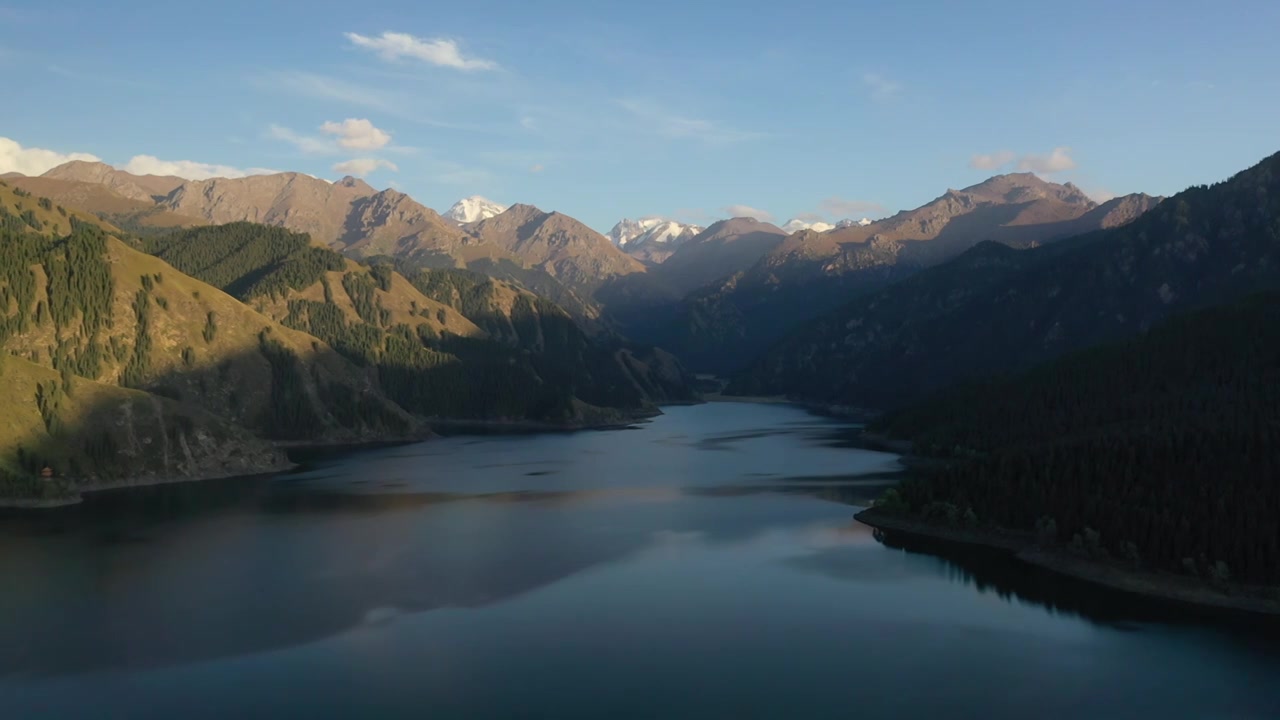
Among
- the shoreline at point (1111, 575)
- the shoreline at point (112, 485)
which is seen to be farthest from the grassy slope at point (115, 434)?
the shoreline at point (1111, 575)

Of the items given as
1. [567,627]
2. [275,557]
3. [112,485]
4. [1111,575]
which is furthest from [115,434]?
[1111,575]

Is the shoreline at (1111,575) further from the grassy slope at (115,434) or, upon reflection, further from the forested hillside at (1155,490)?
the grassy slope at (115,434)

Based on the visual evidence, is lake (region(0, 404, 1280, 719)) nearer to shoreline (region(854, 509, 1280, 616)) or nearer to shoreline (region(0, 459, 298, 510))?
shoreline (region(854, 509, 1280, 616))

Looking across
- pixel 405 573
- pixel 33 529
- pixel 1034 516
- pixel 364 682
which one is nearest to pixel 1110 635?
pixel 1034 516

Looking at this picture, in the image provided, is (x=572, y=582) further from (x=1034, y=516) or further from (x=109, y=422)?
(x=109, y=422)

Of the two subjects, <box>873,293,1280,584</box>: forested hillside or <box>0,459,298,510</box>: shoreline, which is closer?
<box>873,293,1280,584</box>: forested hillside

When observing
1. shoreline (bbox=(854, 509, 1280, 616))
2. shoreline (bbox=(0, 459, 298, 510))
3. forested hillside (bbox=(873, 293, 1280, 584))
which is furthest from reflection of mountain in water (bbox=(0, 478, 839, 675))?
forested hillside (bbox=(873, 293, 1280, 584))
